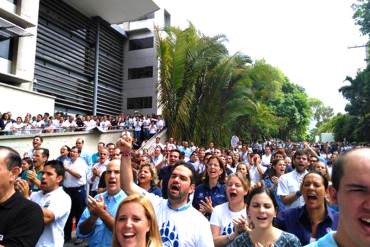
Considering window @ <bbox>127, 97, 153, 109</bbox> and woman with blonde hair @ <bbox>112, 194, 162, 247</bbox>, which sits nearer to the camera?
woman with blonde hair @ <bbox>112, 194, 162, 247</bbox>

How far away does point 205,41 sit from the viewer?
1881 centimetres

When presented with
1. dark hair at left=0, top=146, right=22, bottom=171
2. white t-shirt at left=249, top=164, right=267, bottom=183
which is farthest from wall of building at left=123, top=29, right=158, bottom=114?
dark hair at left=0, top=146, right=22, bottom=171

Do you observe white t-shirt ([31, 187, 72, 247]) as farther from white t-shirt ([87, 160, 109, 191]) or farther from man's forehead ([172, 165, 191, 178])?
white t-shirt ([87, 160, 109, 191])

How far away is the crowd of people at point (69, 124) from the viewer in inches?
508

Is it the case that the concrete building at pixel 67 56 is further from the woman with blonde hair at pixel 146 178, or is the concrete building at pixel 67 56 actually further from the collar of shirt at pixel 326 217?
the collar of shirt at pixel 326 217

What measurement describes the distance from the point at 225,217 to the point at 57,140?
11755 mm

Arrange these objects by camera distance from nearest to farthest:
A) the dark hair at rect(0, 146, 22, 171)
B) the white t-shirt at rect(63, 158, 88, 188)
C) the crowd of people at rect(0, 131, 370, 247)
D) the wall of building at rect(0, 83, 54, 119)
→ the crowd of people at rect(0, 131, 370, 247) < the dark hair at rect(0, 146, 22, 171) < the white t-shirt at rect(63, 158, 88, 188) < the wall of building at rect(0, 83, 54, 119)

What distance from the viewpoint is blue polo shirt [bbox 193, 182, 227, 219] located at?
194 inches

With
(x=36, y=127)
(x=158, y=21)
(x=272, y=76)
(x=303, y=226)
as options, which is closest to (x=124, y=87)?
(x=158, y=21)

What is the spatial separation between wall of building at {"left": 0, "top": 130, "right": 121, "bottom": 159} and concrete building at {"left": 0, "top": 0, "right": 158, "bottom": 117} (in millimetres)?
3821

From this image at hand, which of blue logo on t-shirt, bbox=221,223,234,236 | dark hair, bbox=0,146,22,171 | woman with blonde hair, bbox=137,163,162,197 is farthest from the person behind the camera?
woman with blonde hair, bbox=137,163,162,197

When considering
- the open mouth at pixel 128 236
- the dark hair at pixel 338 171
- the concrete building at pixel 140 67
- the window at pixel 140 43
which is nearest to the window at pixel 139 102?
the concrete building at pixel 140 67

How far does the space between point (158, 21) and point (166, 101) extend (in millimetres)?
13939

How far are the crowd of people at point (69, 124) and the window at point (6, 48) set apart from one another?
3.68 metres
